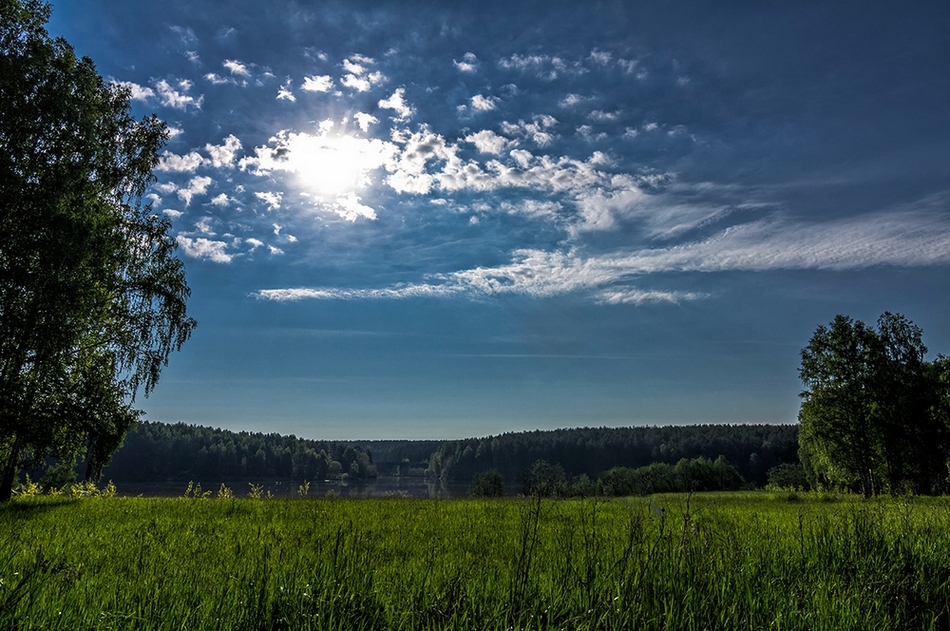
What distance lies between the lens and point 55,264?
42.9ft

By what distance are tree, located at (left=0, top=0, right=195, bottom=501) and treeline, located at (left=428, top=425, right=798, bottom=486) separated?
88.5 meters

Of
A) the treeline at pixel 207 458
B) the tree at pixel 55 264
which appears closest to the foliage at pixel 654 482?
the tree at pixel 55 264

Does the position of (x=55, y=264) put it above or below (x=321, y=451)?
above

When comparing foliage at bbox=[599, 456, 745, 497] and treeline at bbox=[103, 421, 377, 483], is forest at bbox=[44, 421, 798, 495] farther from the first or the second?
foliage at bbox=[599, 456, 745, 497]

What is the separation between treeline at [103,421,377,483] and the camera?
5423 inches

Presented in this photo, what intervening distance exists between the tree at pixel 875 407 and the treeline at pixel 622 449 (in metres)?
59.8

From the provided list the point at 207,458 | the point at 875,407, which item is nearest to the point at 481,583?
the point at 875,407

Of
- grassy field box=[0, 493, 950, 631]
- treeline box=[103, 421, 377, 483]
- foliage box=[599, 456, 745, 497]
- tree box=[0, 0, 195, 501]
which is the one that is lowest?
treeline box=[103, 421, 377, 483]

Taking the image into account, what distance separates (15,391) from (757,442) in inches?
5621

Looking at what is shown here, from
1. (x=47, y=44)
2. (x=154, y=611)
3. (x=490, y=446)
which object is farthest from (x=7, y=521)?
(x=490, y=446)

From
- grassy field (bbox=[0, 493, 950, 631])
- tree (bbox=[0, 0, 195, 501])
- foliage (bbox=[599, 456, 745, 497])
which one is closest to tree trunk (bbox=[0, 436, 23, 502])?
tree (bbox=[0, 0, 195, 501])

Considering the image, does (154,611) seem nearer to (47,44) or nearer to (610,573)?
(610,573)

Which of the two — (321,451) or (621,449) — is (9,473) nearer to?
(621,449)

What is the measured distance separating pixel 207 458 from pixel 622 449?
115463 millimetres
